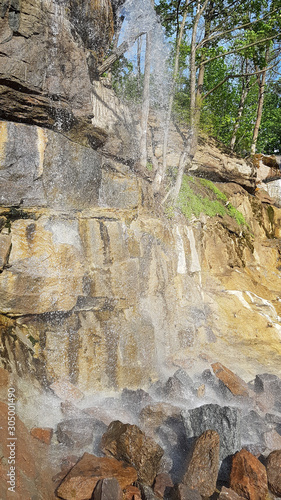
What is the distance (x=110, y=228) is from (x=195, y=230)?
15.9ft

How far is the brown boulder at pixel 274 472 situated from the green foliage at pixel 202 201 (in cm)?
663

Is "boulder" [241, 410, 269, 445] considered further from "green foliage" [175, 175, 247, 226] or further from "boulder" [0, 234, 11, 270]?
"green foliage" [175, 175, 247, 226]

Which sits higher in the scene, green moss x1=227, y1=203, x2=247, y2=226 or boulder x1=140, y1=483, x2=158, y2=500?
green moss x1=227, y1=203, x2=247, y2=226

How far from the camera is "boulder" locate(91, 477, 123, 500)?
3.59 metres

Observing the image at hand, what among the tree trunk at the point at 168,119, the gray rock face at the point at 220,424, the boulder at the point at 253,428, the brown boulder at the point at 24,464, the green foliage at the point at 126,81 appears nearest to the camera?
the brown boulder at the point at 24,464

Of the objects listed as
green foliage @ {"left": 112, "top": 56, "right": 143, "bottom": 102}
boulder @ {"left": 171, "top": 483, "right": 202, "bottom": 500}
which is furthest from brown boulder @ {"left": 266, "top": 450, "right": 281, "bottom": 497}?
green foliage @ {"left": 112, "top": 56, "right": 143, "bottom": 102}

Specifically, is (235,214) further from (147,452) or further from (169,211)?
(147,452)

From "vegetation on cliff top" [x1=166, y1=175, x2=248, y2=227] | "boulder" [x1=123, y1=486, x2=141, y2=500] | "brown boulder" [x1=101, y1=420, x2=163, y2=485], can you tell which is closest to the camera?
"boulder" [x1=123, y1=486, x2=141, y2=500]

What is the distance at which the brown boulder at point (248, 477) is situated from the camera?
13.6 ft

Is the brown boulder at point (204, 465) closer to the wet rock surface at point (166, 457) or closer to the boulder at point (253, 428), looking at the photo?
the wet rock surface at point (166, 457)

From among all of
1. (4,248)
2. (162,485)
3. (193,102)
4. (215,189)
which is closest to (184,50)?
(193,102)

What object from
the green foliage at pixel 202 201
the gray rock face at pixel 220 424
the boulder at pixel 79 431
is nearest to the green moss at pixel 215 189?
the green foliage at pixel 202 201

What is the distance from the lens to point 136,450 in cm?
428

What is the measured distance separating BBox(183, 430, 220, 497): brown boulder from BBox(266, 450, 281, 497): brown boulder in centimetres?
68
